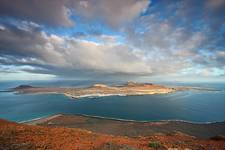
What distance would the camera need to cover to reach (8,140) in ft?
36.1

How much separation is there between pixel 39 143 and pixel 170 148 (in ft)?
34.2

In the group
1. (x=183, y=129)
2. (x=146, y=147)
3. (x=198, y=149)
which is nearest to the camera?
(x=146, y=147)

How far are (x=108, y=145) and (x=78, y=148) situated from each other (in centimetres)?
232

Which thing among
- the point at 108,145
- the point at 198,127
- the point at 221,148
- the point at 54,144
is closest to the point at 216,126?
the point at 198,127

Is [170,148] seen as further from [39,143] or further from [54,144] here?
[39,143]

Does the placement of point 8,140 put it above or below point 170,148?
above

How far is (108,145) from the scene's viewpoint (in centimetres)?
1122

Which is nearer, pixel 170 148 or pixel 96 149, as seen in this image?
pixel 96 149

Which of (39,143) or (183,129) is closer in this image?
(39,143)

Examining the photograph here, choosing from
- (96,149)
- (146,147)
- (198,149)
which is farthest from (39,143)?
(198,149)

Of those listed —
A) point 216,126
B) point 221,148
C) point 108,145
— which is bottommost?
point 216,126

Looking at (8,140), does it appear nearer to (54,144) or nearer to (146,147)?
(54,144)


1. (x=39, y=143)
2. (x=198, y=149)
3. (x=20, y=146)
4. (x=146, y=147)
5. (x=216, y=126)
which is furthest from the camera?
(x=216, y=126)

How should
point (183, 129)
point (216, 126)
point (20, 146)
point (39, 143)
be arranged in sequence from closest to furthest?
point (20, 146) → point (39, 143) → point (183, 129) → point (216, 126)
